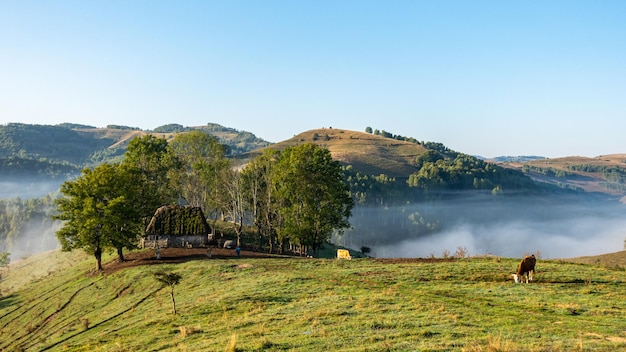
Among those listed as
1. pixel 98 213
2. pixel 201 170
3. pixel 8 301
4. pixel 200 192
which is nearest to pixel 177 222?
pixel 98 213

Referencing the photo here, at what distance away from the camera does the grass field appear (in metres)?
17.5

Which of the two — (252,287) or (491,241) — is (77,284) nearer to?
(252,287)

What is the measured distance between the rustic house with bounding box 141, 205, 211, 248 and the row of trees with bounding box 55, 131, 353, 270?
5.78ft

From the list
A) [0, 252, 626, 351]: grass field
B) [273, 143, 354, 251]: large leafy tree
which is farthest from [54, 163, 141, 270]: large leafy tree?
[273, 143, 354, 251]: large leafy tree

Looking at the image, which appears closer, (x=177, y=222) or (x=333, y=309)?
(x=333, y=309)

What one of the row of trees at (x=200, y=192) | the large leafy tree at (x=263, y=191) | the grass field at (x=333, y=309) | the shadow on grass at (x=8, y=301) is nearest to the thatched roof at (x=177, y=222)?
the row of trees at (x=200, y=192)

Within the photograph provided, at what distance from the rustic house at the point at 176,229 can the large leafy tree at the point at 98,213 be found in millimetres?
7681

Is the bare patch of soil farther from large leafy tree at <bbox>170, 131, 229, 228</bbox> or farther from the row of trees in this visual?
large leafy tree at <bbox>170, 131, 229, 228</bbox>

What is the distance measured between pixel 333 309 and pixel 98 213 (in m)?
39.4

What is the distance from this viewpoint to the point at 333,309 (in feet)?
77.2

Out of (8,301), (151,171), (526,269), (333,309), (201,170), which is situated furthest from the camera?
(201,170)

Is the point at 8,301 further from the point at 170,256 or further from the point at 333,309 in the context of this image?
the point at 333,309

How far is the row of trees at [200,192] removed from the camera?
51281 millimetres

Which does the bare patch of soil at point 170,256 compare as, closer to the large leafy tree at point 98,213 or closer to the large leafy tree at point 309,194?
the large leafy tree at point 98,213
